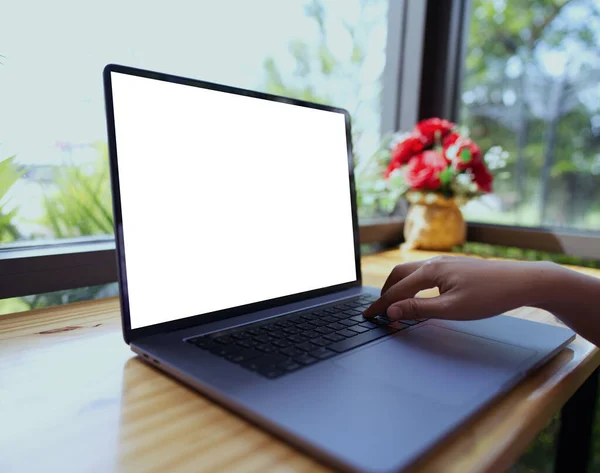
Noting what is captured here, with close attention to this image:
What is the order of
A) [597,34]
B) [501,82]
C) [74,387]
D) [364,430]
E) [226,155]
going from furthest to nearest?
1. [501,82]
2. [597,34]
3. [226,155]
4. [74,387]
5. [364,430]

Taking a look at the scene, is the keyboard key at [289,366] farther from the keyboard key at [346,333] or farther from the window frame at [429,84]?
the window frame at [429,84]

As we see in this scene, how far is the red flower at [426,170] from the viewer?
4.45 ft

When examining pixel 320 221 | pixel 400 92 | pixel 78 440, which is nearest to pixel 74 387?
pixel 78 440

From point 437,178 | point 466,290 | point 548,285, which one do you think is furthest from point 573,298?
point 437,178

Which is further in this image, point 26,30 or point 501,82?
point 501,82

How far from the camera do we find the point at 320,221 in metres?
0.78

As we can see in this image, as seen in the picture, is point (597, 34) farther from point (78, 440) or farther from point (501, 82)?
point (78, 440)

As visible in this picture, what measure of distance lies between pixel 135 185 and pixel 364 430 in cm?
38

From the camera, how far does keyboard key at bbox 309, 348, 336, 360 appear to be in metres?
0.47

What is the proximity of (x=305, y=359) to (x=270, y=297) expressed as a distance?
0.22 metres

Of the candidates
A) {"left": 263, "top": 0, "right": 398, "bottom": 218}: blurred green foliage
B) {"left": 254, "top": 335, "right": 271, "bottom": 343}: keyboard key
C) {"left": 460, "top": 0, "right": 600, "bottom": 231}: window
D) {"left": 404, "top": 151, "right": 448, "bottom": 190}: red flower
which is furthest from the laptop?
{"left": 460, "top": 0, "right": 600, "bottom": 231}: window

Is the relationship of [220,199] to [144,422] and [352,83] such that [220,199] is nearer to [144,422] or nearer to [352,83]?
[144,422]

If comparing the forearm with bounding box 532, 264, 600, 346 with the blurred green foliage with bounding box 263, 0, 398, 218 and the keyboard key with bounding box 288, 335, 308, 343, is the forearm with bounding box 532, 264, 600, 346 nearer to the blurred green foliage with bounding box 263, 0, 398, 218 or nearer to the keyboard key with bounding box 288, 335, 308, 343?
the keyboard key with bounding box 288, 335, 308, 343

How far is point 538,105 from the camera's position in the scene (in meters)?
1.52
